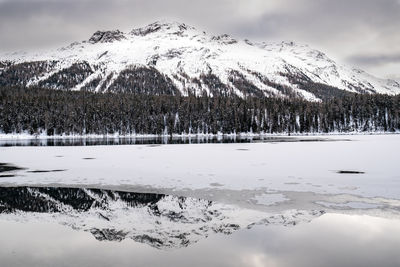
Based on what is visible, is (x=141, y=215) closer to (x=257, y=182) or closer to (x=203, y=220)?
(x=203, y=220)

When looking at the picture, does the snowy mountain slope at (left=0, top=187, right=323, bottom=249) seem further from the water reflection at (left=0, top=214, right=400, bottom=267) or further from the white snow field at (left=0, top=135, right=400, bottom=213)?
the white snow field at (left=0, top=135, right=400, bottom=213)

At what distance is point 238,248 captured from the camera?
10.5 meters

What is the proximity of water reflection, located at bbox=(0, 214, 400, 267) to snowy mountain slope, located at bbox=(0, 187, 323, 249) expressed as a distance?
0.67 m

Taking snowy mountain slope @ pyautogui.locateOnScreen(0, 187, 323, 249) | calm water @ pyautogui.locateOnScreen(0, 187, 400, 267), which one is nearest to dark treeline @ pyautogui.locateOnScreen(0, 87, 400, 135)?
snowy mountain slope @ pyautogui.locateOnScreen(0, 187, 323, 249)

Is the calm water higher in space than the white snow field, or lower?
lower

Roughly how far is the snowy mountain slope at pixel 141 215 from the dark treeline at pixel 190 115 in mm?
147847

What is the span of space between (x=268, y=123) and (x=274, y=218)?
168m

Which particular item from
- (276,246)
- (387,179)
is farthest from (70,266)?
(387,179)

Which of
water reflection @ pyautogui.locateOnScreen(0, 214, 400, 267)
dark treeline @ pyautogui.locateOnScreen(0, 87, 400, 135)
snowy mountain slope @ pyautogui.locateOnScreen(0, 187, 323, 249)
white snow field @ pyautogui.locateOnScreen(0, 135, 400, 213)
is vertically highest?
dark treeline @ pyautogui.locateOnScreen(0, 87, 400, 135)

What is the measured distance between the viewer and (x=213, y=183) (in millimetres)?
21953

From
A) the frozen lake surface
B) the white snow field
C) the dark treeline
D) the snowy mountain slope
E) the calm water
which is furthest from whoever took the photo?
the dark treeline

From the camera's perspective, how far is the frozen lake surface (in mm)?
9930

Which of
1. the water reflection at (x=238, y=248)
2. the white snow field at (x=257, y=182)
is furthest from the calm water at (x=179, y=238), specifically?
the white snow field at (x=257, y=182)

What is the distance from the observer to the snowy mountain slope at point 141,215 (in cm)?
1205
